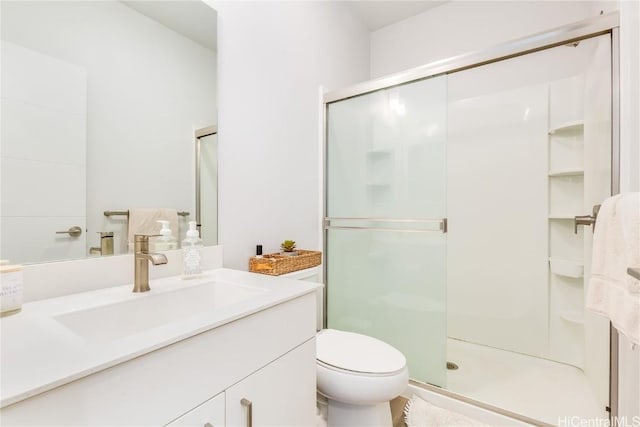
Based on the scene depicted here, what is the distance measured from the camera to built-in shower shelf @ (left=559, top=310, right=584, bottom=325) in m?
1.85

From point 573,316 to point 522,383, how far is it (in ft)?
1.93

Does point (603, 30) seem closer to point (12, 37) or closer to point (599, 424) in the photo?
point (599, 424)

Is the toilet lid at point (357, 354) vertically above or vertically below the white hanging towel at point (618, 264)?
below

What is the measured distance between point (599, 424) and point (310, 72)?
2331mm

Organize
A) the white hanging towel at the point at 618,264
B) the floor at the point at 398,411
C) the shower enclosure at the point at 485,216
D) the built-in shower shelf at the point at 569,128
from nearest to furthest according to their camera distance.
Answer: the white hanging towel at the point at 618,264 < the floor at the point at 398,411 < the shower enclosure at the point at 485,216 < the built-in shower shelf at the point at 569,128

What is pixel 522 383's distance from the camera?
1.70 meters

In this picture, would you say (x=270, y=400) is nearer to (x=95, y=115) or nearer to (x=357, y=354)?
(x=357, y=354)

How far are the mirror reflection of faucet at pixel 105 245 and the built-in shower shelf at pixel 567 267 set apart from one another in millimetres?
2473

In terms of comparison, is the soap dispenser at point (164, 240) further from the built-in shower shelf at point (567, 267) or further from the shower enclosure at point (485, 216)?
the built-in shower shelf at point (567, 267)

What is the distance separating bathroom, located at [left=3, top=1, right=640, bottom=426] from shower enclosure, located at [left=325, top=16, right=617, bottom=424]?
0.53 feet

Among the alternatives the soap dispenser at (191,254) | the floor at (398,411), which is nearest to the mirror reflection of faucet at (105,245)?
the soap dispenser at (191,254)

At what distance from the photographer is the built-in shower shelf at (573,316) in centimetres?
185

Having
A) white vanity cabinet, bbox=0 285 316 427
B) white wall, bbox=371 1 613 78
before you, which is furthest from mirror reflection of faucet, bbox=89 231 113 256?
white wall, bbox=371 1 613 78

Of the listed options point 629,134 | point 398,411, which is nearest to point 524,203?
point 629,134
